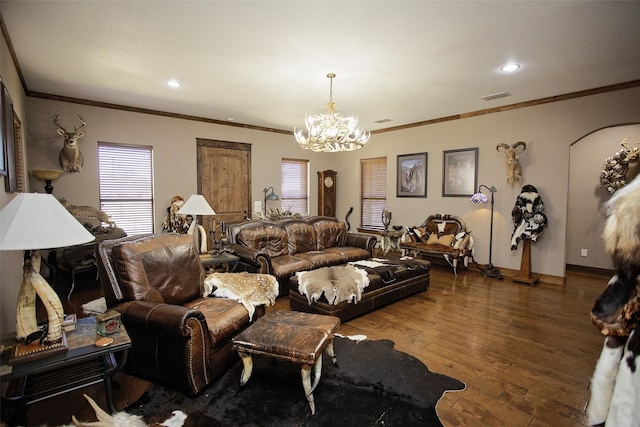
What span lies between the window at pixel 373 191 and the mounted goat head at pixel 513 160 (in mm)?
2569

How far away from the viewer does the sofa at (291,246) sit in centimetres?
405

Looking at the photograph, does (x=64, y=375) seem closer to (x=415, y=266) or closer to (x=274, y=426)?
(x=274, y=426)

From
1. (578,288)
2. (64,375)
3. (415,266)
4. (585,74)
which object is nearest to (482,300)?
(415,266)

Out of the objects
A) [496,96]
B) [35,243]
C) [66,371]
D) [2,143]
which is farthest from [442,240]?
[2,143]

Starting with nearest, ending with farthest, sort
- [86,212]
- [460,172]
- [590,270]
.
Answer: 1. [86,212]
2. [590,270]
3. [460,172]

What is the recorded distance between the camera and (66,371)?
5.79 feet

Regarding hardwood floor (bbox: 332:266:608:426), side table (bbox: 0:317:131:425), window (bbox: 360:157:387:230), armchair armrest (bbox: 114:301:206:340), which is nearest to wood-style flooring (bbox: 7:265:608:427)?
hardwood floor (bbox: 332:266:608:426)

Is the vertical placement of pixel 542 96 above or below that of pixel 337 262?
above

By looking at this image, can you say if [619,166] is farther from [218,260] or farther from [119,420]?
[119,420]

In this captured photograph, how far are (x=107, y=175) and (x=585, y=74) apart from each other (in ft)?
22.4

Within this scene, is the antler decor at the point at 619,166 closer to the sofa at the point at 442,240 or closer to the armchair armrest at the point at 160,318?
the sofa at the point at 442,240

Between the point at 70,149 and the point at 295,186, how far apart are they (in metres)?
4.28

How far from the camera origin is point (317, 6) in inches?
90.4

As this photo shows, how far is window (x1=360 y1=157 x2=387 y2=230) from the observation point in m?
7.18
